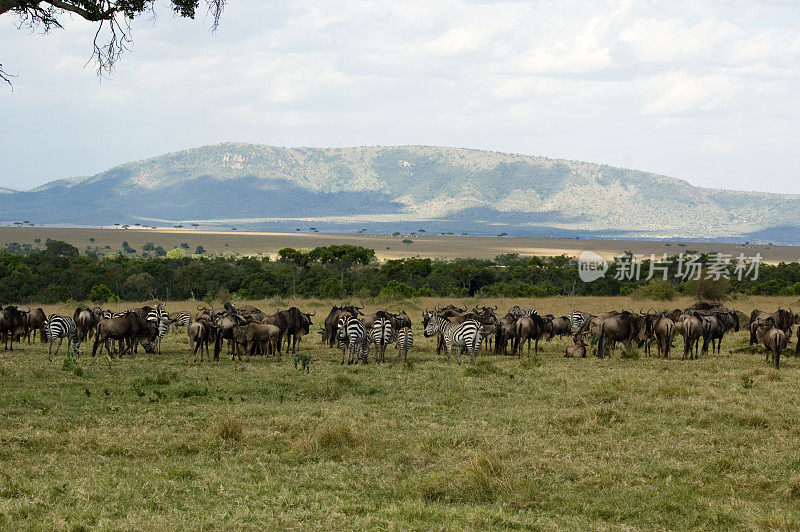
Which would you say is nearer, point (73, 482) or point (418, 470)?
point (73, 482)

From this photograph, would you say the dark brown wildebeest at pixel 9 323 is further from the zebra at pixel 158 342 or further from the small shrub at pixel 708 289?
the small shrub at pixel 708 289

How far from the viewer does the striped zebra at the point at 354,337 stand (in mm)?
20359

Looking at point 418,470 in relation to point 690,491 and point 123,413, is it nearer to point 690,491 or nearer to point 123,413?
point 690,491

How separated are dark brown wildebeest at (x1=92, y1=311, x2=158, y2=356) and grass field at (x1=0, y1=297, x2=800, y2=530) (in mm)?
2580

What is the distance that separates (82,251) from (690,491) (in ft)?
395

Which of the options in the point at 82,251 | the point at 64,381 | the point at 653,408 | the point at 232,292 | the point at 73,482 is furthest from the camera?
the point at 82,251

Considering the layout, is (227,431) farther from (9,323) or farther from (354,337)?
(9,323)

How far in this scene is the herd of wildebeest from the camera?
68.0 feet

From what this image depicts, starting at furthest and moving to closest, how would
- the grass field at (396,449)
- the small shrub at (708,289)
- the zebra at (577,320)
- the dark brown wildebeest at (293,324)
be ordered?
the small shrub at (708,289)
the zebra at (577,320)
the dark brown wildebeest at (293,324)
the grass field at (396,449)

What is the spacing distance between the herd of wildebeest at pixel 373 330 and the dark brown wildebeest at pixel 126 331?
0.09 ft

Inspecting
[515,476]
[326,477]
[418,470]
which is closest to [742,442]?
[515,476]

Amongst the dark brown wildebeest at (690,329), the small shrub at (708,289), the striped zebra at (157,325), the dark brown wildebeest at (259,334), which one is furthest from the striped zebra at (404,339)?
the small shrub at (708,289)

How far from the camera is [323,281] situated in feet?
188

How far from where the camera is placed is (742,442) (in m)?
11.8
